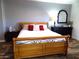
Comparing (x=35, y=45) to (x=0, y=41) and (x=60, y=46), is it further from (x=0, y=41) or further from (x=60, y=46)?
(x=0, y=41)

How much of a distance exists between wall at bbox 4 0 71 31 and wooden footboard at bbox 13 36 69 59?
2458mm

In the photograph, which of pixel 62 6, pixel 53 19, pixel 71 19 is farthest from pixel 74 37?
pixel 62 6

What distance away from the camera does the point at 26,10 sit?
473 cm

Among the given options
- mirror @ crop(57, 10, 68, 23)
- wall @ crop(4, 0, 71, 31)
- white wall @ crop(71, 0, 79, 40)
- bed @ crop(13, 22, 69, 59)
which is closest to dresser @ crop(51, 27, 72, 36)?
white wall @ crop(71, 0, 79, 40)

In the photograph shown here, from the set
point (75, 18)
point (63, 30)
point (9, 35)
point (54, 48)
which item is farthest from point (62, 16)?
point (9, 35)

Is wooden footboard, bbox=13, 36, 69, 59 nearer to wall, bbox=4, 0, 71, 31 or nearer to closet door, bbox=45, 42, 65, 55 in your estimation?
closet door, bbox=45, 42, 65, 55

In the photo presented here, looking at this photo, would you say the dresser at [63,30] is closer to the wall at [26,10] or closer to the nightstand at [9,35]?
the wall at [26,10]

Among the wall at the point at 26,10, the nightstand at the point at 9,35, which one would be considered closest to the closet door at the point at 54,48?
the nightstand at the point at 9,35

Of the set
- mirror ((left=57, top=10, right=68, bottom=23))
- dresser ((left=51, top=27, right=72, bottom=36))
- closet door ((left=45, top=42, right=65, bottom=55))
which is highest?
mirror ((left=57, top=10, right=68, bottom=23))

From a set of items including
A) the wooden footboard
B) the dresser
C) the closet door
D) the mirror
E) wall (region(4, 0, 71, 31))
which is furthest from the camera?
the mirror

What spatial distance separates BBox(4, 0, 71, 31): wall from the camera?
4512mm

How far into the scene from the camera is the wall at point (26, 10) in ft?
14.8

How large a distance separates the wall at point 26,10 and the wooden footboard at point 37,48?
8.06 ft

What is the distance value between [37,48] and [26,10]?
2767 millimetres
